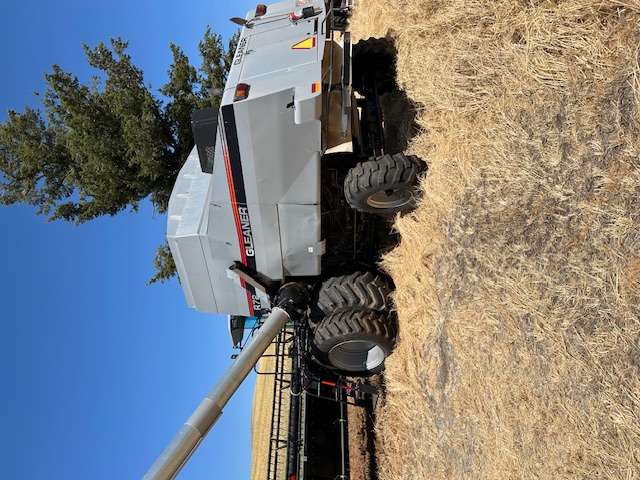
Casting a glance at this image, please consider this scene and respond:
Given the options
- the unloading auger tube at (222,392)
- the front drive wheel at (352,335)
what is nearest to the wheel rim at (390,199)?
the front drive wheel at (352,335)

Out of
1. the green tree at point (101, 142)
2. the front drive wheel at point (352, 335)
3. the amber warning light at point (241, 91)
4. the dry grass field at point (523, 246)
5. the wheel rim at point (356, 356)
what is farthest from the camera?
the green tree at point (101, 142)

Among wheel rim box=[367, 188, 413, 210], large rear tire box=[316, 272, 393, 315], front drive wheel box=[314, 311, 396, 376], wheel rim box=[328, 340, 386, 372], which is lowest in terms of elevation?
wheel rim box=[328, 340, 386, 372]

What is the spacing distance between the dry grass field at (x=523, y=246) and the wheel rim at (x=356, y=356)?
0.70 metres

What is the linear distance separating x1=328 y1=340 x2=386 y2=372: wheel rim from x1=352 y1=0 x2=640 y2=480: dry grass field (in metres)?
0.70

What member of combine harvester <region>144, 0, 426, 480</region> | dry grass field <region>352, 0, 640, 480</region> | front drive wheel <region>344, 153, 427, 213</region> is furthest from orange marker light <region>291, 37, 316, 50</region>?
front drive wheel <region>344, 153, 427, 213</region>

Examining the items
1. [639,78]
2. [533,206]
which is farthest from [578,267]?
[639,78]

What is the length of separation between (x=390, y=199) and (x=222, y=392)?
2.75 metres

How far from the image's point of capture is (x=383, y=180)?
5.07 meters

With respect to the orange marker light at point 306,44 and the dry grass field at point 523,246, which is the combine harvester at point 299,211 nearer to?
the orange marker light at point 306,44

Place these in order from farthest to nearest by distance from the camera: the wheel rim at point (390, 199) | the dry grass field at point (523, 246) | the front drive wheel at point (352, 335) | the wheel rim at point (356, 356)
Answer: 1. the wheel rim at point (356, 356)
2. the front drive wheel at point (352, 335)
3. the wheel rim at point (390, 199)
4. the dry grass field at point (523, 246)

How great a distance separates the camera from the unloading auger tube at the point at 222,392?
427cm

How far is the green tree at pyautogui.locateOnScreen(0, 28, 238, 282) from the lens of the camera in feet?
36.2

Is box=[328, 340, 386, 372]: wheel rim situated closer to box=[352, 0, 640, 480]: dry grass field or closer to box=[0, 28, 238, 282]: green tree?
box=[352, 0, 640, 480]: dry grass field

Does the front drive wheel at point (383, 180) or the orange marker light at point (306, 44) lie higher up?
the orange marker light at point (306, 44)
